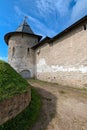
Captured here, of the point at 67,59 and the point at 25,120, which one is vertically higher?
the point at 67,59

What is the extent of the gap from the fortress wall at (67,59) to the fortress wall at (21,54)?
3221 mm

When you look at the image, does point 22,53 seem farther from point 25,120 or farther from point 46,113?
point 25,120

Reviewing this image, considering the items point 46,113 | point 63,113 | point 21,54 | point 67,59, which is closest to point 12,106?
point 46,113

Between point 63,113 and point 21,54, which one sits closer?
point 63,113

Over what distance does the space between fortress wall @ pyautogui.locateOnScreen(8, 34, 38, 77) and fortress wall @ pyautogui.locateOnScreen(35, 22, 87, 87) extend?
3221 millimetres

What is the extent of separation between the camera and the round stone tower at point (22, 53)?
60.4 feet

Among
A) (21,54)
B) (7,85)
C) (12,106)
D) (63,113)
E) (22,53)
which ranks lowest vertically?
(63,113)

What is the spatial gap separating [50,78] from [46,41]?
186 inches

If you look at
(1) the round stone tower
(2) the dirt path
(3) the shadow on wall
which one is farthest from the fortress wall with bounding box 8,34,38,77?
(3) the shadow on wall

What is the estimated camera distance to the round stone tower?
1841 centimetres

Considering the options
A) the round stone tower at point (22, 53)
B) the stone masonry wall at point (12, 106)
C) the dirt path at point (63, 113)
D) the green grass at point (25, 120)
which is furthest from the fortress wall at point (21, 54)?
the stone masonry wall at point (12, 106)

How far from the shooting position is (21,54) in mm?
18531

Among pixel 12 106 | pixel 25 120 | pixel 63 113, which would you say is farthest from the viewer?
pixel 63 113

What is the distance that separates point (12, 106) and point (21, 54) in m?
14.3
